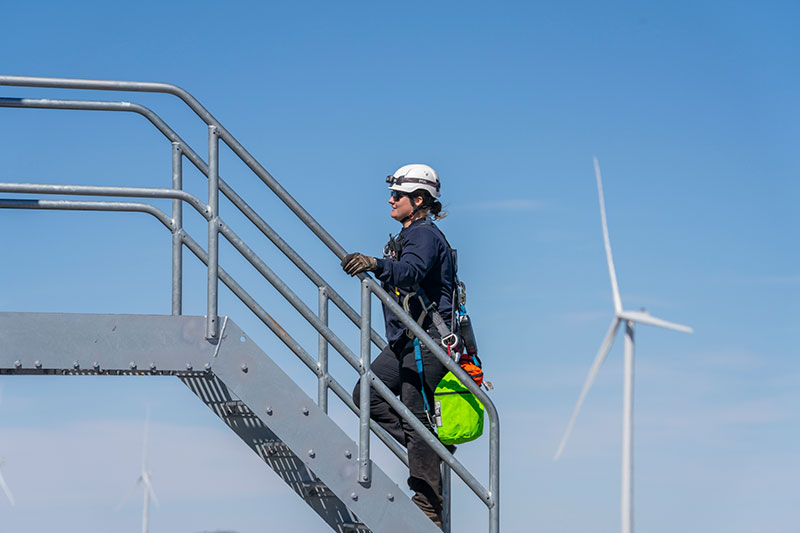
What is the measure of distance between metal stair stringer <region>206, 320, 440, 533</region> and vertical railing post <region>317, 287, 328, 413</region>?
1114 millimetres

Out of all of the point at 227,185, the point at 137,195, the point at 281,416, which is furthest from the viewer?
the point at 227,185

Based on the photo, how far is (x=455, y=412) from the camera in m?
7.91

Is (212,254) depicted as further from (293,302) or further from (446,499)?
(446,499)

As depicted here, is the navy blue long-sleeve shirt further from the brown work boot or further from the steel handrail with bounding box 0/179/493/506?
the brown work boot

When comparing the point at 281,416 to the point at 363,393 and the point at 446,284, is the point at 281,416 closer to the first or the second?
the point at 363,393

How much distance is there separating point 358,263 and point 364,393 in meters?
0.91

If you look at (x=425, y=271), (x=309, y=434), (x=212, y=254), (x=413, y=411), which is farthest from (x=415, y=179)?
(x=309, y=434)

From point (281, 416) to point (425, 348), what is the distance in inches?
50.9

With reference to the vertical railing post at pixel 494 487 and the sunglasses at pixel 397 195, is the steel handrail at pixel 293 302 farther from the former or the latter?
the sunglasses at pixel 397 195

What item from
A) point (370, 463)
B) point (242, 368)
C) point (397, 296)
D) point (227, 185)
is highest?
point (227, 185)

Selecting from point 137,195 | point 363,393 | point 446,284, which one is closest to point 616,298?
point 446,284

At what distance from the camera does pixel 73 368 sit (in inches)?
268

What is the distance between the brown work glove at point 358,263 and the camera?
7375 mm

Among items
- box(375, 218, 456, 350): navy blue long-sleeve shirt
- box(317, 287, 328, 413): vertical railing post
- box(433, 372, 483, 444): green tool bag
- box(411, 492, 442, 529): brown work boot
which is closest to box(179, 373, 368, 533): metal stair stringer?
box(411, 492, 442, 529): brown work boot
